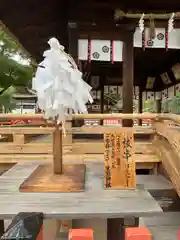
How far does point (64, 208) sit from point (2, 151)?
Result: 2666 millimetres

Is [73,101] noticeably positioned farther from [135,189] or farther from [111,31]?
[111,31]

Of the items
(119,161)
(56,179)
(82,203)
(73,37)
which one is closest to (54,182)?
(56,179)

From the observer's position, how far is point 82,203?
1.85 metres

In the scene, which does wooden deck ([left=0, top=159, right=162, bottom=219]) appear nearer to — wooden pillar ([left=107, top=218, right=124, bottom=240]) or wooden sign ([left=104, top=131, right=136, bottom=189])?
wooden sign ([left=104, top=131, right=136, bottom=189])

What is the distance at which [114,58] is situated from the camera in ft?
21.1

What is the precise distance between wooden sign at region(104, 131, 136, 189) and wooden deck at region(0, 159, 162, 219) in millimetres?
108

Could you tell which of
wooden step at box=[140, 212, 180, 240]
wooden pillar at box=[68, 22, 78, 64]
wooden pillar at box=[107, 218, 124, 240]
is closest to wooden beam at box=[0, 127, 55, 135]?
wooden pillar at box=[107, 218, 124, 240]

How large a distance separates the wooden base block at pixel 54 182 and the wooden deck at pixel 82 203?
0.06 meters

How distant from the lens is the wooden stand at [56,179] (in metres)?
2.13

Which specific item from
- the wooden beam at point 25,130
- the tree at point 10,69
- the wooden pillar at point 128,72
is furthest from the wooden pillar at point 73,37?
the tree at point 10,69

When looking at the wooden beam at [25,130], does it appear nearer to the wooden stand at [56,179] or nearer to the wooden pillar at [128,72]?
the wooden stand at [56,179]

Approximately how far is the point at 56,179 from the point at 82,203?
57 centimetres

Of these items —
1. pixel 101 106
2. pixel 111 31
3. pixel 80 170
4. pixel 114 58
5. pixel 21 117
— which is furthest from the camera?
pixel 101 106

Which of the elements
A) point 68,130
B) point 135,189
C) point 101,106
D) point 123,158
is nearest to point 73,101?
point 123,158
